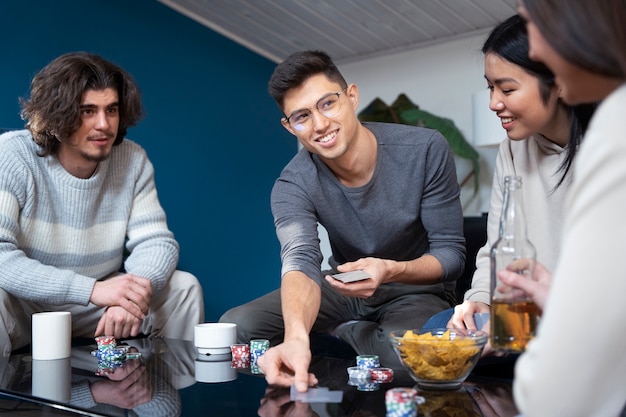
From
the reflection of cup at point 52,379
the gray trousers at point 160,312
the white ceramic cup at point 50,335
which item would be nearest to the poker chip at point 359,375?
the reflection of cup at point 52,379

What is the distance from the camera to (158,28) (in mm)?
3973

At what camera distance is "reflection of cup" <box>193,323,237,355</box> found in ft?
6.12

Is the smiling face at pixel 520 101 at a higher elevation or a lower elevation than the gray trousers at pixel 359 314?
higher

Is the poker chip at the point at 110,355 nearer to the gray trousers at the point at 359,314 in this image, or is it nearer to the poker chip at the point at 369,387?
the gray trousers at the point at 359,314

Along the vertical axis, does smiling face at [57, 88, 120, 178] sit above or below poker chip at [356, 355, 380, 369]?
above

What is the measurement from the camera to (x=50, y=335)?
1.83 m

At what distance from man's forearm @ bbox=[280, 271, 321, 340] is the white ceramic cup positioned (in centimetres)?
59

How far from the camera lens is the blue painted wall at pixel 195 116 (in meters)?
3.40

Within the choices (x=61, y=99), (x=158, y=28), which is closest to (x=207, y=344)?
(x=61, y=99)

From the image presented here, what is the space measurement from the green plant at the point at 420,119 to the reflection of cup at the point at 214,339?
2.39 m

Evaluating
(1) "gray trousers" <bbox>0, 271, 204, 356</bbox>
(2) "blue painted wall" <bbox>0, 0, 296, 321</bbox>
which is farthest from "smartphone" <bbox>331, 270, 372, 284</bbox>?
(2) "blue painted wall" <bbox>0, 0, 296, 321</bbox>

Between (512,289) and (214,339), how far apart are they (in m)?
1.00

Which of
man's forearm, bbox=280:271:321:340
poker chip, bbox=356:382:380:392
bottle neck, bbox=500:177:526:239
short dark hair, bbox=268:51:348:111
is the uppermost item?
short dark hair, bbox=268:51:348:111

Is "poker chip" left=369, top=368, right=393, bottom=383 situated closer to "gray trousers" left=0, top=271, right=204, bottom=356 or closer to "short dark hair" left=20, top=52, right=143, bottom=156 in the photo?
"gray trousers" left=0, top=271, right=204, bottom=356
